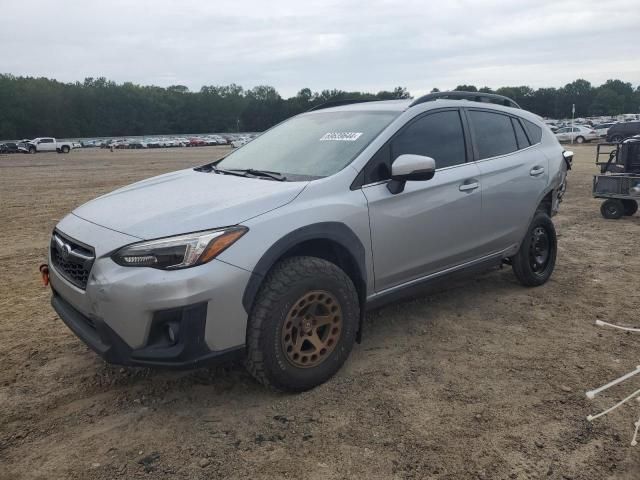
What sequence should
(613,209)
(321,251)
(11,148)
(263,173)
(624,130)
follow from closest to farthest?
(321,251) < (263,173) < (613,209) < (624,130) < (11,148)

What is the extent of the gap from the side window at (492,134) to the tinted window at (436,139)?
240 millimetres

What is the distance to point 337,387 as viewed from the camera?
11.2 ft

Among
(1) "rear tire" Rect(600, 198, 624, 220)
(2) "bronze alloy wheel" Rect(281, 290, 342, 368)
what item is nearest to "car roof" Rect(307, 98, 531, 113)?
(2) "bronze alloy wheel" Rect(281, 290, 342, 368)

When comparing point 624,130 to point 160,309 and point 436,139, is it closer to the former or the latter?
point 436,139

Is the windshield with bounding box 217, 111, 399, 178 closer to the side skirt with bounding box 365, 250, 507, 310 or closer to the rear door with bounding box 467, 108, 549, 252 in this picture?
the side skirt with bounding box 365, 250, 507, 310

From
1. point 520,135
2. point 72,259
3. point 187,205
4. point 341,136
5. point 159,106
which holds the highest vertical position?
point 159,106

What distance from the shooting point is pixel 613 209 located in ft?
30.0

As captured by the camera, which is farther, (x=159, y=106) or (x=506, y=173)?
(x=159, y=106)

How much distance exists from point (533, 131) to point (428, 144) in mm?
1795

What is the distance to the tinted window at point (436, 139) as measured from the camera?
3.91 meters

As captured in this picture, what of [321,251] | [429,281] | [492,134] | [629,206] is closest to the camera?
[321,251]

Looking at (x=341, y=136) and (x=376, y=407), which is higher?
(x=341, y=136)

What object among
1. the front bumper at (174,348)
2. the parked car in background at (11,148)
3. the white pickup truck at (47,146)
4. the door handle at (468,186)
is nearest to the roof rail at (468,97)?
the door handle at (468,186)

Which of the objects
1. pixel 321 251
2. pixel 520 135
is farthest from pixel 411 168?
pixel 520 135
